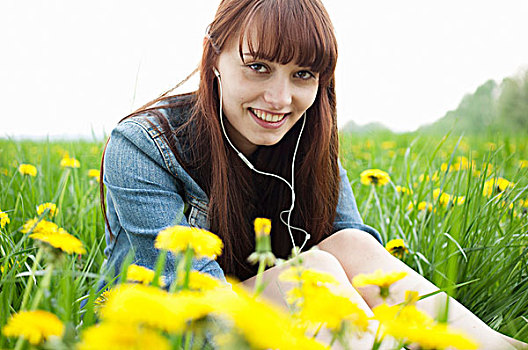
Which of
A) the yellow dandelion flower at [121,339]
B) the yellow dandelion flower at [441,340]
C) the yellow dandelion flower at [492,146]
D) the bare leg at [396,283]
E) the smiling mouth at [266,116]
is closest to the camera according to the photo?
the yellow dandelion flower at [121,339]

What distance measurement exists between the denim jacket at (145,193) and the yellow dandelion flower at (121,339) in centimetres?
65

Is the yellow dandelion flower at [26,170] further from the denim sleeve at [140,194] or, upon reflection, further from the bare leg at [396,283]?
the bare leg at [396,283]

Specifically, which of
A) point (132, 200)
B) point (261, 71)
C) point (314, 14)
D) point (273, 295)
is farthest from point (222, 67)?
point (273, 295)

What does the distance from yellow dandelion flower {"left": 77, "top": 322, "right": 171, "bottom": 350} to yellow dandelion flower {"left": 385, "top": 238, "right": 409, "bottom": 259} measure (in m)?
1.20

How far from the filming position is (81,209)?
5.10 ft

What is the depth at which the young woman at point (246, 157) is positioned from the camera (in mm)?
1159

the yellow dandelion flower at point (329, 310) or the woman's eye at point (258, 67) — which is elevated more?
the woman's eye at point (258, 67)

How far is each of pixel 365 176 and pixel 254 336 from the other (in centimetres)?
131

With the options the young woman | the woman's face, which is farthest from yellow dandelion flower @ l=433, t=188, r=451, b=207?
the woman's face

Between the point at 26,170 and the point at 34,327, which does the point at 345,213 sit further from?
the point at 34,327

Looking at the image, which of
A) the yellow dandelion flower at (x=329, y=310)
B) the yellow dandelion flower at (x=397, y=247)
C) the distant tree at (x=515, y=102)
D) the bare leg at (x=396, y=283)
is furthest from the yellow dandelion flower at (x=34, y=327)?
the distant tree at (x=515, y=102)

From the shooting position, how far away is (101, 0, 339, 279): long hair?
121 cm

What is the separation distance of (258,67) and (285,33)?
0.11m

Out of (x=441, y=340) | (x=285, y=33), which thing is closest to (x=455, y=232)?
(x=285, y=33)
